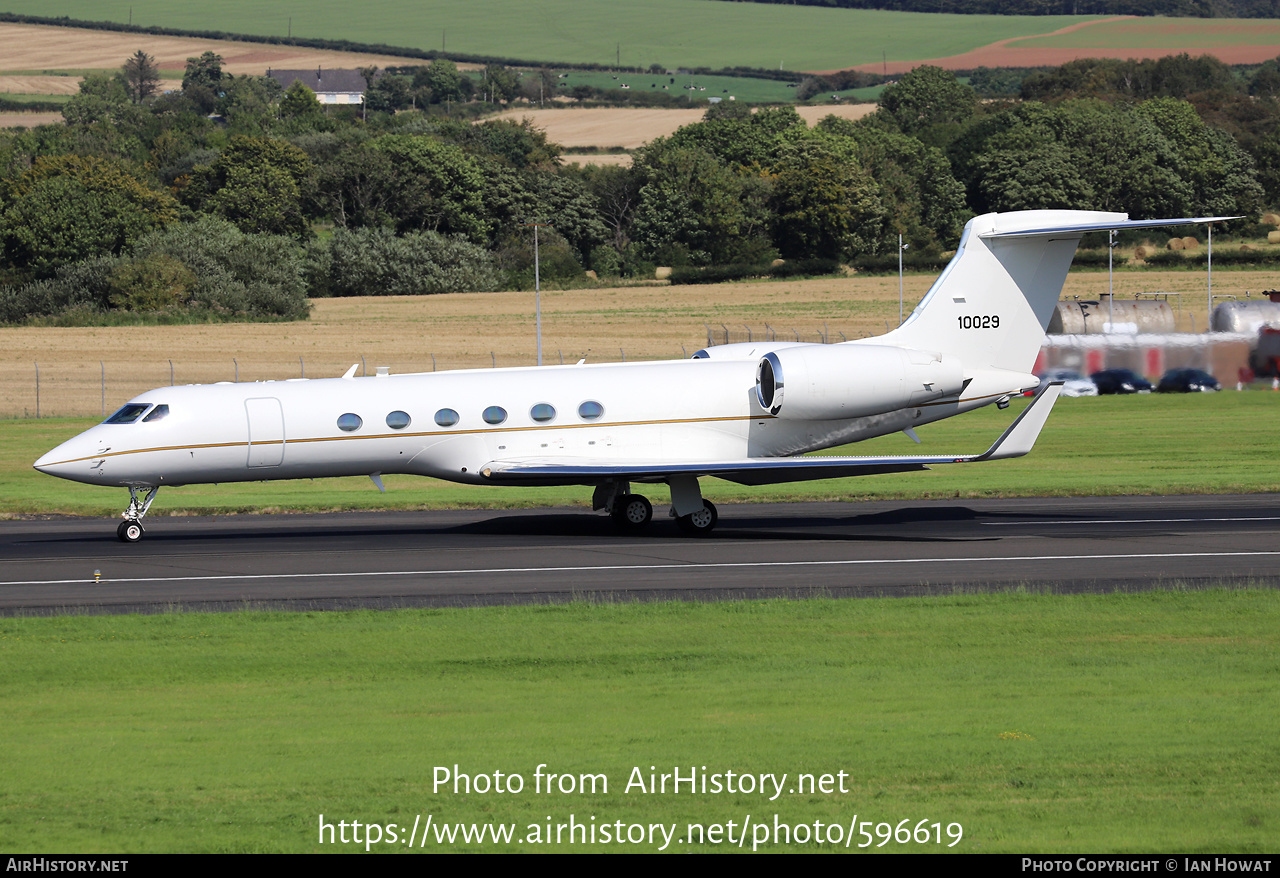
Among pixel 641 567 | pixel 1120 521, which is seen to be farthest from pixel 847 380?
pixel 641 567

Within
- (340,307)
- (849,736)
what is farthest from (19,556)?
(340,307)

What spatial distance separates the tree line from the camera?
93.4 metres

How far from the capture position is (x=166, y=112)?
7431 inches

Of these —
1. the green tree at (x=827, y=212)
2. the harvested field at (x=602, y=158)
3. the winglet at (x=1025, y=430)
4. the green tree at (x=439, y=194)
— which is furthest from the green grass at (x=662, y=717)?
the harvested field at (x=602, y=158)

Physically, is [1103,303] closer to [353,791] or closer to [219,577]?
[219,577]

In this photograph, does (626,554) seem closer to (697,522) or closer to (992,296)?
(697,522)

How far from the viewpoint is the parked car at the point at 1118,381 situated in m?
53.2

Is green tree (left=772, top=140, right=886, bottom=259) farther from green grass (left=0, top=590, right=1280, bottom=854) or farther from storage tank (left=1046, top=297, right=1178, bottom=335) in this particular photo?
green grass (left=0, top=590, right=1280, bottom=854)

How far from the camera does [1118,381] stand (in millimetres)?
53594

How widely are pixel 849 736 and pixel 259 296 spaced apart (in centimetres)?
8065

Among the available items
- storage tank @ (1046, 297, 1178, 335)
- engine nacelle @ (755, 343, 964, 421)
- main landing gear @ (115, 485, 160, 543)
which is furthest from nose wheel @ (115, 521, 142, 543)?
storage tank @ (1046, 297, 1178, 335)

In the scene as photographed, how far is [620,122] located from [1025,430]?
16428 cm

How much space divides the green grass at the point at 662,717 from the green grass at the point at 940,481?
42.1 ft

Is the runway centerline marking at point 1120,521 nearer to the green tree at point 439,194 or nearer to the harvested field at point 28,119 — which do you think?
the green tree at point 439,194
